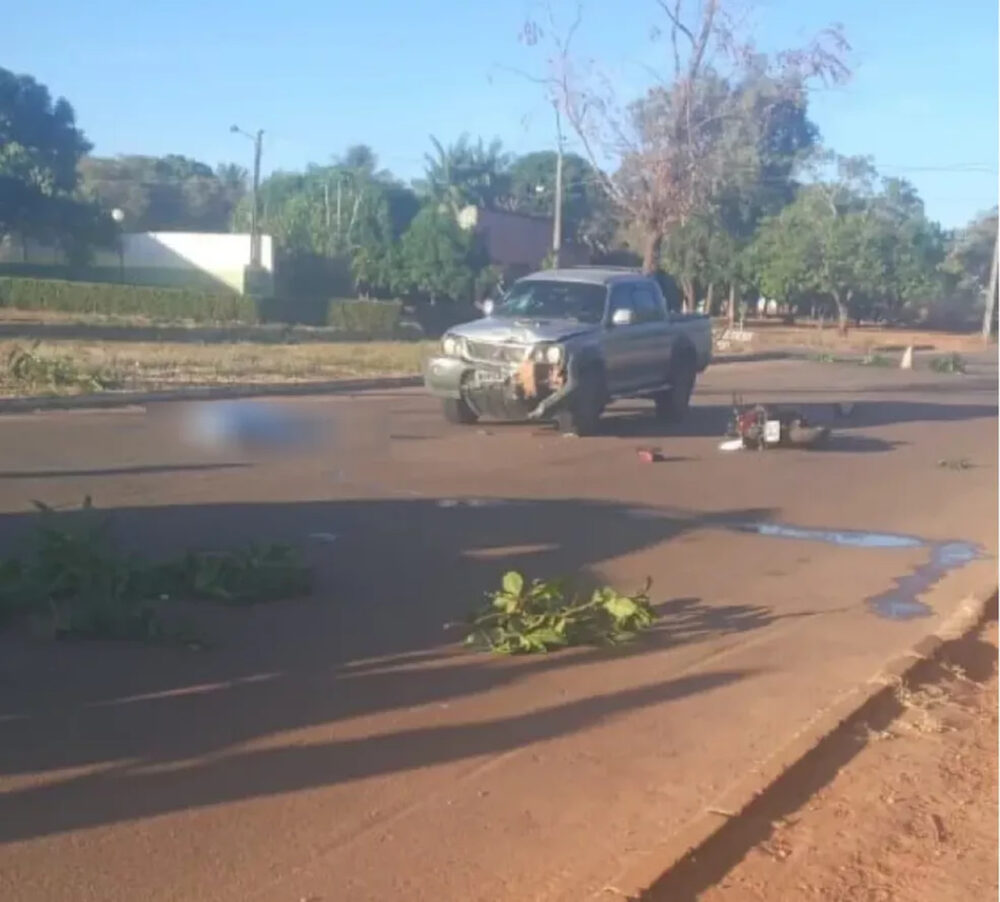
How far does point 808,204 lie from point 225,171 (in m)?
62.3

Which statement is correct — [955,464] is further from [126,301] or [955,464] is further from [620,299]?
[126,301]

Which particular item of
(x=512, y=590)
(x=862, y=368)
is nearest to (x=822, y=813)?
(x=512, y=590)

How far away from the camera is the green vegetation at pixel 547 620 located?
8.28m

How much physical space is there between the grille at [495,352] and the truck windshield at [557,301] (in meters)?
1.05

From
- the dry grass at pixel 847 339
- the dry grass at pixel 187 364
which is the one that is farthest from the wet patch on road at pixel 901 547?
the dry grass at pixel 847 339

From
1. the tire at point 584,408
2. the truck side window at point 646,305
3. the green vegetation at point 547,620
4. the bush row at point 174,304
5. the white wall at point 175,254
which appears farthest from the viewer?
the white wall at point 175,254

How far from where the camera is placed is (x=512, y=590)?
8.44 m

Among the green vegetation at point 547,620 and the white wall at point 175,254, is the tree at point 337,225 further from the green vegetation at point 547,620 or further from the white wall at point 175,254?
the green vegetation at point 547,620

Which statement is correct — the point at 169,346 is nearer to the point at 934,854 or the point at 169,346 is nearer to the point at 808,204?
the point at 934,854

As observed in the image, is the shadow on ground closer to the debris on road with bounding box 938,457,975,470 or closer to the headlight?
the headlight

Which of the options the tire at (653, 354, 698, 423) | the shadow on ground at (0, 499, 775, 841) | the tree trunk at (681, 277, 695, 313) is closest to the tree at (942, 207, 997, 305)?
the tree trunk at (681, 277, 695, 313)

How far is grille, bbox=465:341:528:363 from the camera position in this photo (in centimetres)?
1912

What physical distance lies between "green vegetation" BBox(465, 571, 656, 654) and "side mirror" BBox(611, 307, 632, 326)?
38.5 ft

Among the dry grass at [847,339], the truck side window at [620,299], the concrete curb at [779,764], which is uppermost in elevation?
the truck side window at [620,299]
